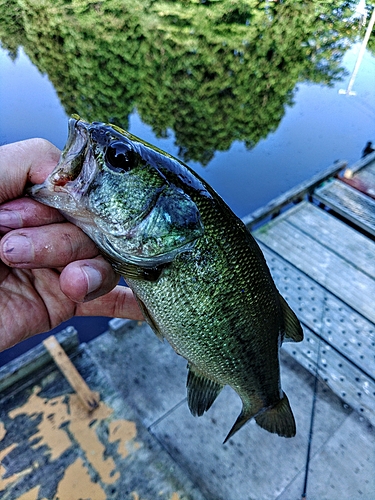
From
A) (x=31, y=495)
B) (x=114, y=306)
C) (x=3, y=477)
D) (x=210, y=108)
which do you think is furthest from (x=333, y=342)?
(x=210, y=108)

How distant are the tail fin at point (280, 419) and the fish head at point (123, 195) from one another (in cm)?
109

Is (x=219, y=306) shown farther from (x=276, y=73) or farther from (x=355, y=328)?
(x=276, y=73)

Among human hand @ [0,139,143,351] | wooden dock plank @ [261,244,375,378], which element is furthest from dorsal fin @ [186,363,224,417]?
wooden dock plank @ [261,244,375,378]

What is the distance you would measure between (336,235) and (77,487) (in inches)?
162

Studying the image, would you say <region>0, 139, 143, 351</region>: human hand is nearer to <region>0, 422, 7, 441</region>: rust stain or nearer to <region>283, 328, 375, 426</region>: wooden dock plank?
<region>0, 422, 7, 441</region>: rust stain

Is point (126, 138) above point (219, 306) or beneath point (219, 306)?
above

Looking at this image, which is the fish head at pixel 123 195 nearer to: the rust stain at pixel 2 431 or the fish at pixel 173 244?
the fish at pixel 173 244

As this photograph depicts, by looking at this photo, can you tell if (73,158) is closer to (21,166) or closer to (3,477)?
(21,166)

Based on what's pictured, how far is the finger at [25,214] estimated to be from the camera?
1.30 metres

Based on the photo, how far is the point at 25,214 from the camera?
132 centimetres

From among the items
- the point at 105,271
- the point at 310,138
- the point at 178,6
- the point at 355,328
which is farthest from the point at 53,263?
the point at 178,6

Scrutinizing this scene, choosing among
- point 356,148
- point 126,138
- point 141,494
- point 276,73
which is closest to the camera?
point 126,138

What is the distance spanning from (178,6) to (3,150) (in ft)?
53.6

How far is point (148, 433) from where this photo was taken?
9.52 ft
